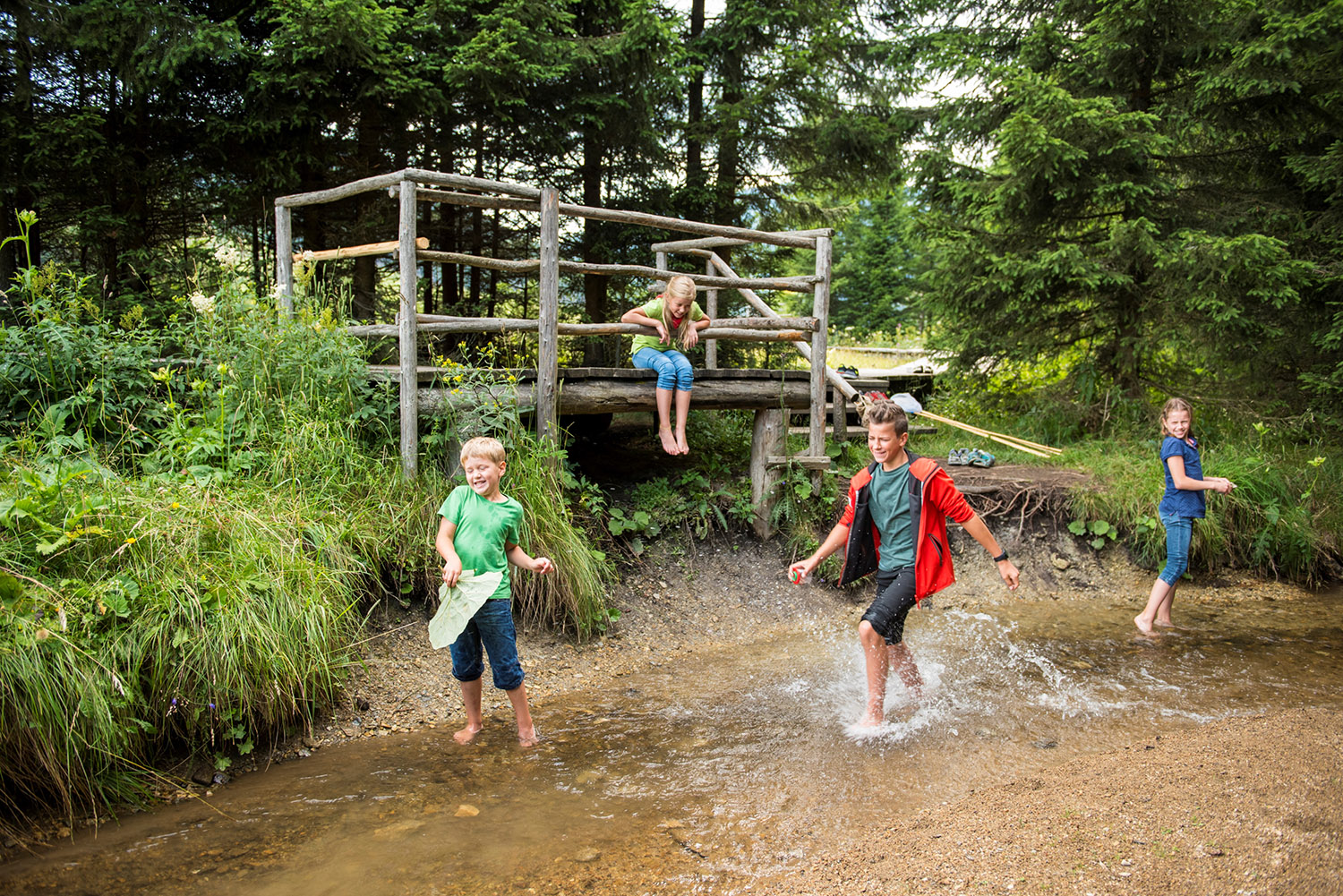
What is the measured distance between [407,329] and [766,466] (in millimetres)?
3150

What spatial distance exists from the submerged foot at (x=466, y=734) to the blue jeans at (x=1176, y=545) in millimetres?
4933

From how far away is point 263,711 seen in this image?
3.90 m

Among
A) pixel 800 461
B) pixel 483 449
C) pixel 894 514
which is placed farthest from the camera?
pixel 800 461

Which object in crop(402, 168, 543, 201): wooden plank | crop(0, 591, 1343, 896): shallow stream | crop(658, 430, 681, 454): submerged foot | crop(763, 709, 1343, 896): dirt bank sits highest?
crop(402, 168, 543, 201): wooden plank

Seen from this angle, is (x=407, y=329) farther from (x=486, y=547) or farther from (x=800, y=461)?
(x=800, y=461)

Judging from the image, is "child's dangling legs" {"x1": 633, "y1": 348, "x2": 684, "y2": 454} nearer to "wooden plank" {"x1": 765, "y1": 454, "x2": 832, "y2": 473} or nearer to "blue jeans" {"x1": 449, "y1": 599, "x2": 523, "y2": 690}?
"wooden plank" {"x1": 765, "y1": 454, "x2": 832, "y2": 473}

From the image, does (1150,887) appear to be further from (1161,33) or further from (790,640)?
(1161,33)

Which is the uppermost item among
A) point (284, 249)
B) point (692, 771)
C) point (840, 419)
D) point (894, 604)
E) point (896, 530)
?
point (284, 249)

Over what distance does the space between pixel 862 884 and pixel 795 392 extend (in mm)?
4697

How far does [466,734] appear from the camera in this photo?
4223 millimetres

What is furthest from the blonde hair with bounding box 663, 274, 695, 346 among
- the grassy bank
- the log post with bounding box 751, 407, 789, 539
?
the grassy bank

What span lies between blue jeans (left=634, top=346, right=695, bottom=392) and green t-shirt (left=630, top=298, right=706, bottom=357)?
6 cm

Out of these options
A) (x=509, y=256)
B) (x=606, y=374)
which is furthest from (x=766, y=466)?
(x=509, y=256)

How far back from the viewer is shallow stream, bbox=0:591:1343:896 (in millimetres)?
3088
